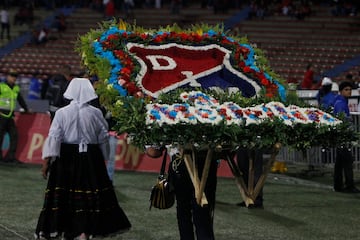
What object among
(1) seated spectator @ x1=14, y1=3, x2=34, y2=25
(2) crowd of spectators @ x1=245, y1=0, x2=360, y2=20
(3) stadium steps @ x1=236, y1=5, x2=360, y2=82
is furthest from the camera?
(1) seated spectator @ x1=14, y1=3, x2=34, y2=25

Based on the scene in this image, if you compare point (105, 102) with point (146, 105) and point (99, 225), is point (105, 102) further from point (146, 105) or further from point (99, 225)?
Answer: point (99, 225)

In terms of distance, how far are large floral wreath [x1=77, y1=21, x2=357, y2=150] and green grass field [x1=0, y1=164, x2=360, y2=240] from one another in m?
2.39

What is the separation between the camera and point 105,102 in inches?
352

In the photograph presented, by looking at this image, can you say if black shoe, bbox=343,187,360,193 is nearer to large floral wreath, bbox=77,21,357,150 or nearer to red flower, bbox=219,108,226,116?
large floral wreath, bbox=77,21,357,150

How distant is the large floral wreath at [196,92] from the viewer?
8234 mm

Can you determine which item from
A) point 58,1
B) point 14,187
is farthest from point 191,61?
point 58,1

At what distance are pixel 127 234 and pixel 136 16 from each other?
29.8 m

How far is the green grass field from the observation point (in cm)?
1152

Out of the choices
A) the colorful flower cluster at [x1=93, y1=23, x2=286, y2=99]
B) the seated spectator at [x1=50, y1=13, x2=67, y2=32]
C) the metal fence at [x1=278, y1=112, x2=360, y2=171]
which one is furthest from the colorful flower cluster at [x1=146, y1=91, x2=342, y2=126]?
the seated spectator at [x1=50, y1=13, x2=67, y2=32]

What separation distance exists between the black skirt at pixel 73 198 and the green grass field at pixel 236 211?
853 mm

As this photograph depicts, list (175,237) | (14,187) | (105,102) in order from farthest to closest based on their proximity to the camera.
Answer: (14,187) → (175,237) → (105,102)

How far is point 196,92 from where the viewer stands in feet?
28.6

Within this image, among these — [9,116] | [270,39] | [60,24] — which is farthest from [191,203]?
[60,24]

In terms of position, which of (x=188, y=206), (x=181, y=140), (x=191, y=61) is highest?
(x=191, y=61)
